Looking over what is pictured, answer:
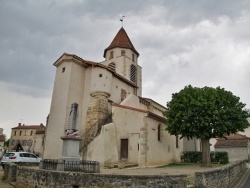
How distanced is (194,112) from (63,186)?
1284 centimetres

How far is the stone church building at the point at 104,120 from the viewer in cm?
1834

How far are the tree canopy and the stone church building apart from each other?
2465mm

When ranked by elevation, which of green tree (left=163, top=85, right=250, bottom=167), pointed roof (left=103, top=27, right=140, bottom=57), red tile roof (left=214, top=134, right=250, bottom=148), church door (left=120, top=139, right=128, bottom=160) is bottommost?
church door (left=120, top=139, right=128, bottom=160)

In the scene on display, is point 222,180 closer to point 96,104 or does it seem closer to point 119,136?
point 119,136

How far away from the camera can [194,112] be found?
710 inches

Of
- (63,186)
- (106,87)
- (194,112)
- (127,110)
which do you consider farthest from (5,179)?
(194,112)

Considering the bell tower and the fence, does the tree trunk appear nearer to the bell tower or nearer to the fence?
the fence

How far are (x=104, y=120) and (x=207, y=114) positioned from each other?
9559 mm

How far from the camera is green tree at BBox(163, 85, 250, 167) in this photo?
57.8ft

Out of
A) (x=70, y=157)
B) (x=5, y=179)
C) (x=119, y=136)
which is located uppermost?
(x=119, y=136)

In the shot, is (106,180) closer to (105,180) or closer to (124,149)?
(105,180)

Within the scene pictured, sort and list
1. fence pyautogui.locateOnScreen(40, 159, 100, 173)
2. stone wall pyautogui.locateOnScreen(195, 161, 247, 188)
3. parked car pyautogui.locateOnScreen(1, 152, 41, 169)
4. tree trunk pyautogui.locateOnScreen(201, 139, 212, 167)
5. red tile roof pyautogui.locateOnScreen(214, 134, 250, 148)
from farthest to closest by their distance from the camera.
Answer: red tile roof pyautogui.locateOnScreen(214, 134, 250, 148) → tree trunk pyautogui.locateOnScreen(201, 139, 212, 167) → parked car pyautogui.locateOnScreen(1, 152, 41, 169) → fence pyautogui.locateOnScreen(40, 159, 100, 173) → stone wall pyautogui.locateOnScreen(195, 161, 247, 188)

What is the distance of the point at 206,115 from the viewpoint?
17750 millimetres

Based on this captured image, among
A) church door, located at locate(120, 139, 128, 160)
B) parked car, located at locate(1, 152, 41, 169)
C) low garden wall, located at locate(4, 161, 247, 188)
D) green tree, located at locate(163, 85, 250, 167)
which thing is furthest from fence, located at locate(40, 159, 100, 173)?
green tree, located at locate(163, 85, 250, 167)
